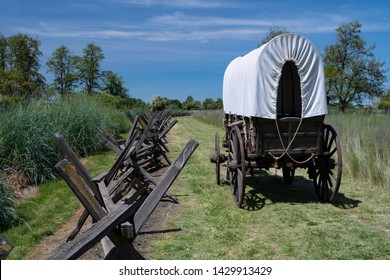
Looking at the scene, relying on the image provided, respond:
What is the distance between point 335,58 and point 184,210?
32.9 metres

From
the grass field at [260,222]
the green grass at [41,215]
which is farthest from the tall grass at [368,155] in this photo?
the green grass at [41,215]

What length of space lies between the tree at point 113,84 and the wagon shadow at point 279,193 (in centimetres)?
5430

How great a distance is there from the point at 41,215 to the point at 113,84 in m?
59.9

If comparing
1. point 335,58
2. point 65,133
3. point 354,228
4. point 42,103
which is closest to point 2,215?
point 354,228

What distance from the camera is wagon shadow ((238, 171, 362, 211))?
303 inches

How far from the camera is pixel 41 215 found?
7.11m

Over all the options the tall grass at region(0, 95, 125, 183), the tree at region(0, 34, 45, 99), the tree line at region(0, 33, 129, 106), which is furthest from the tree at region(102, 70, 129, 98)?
the tall grass at region(0, 95, 125, 183)

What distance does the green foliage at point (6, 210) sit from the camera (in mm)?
6426

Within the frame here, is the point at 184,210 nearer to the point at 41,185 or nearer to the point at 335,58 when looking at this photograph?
the point at 41,185

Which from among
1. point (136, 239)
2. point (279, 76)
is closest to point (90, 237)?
point (136, 239)

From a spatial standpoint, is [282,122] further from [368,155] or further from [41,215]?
[41,215]

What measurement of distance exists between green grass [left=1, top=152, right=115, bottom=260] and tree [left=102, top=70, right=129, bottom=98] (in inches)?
2145

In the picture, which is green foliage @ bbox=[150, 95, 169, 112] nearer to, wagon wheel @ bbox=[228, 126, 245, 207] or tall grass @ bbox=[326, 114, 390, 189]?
tall grass @ bbox=[326, 114, 390, 189]
